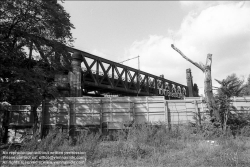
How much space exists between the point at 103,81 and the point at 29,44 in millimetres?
17447

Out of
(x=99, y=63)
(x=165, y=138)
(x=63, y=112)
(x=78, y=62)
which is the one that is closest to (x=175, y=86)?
(x=99, y=63)

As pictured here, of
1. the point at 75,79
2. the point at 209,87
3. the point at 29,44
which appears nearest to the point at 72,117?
the point at 75,79

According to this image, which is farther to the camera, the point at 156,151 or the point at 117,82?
the point at 117,82

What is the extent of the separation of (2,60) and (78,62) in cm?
833

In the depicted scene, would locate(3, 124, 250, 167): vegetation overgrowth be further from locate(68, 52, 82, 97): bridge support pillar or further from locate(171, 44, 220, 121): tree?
locate(68, 52, 82, 97): bridge support pillar

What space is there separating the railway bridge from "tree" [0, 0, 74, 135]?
114 inches

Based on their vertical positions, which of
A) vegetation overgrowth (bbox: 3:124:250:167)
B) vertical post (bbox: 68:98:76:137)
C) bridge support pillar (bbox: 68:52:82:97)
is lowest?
vegetation overgrowth (bbox: 3:124:250:167)

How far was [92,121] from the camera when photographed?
13.2 metres

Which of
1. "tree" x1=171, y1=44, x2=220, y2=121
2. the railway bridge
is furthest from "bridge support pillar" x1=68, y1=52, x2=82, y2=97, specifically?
"tree" x1=171, y1=44, x2=220, y2=121

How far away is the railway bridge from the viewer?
15844mm

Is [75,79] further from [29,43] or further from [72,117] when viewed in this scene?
[29,43]

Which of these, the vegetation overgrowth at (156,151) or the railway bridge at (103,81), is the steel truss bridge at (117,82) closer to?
the railway bridge at (103,81)

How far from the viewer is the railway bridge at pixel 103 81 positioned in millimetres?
15844

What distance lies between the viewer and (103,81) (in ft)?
90.1
